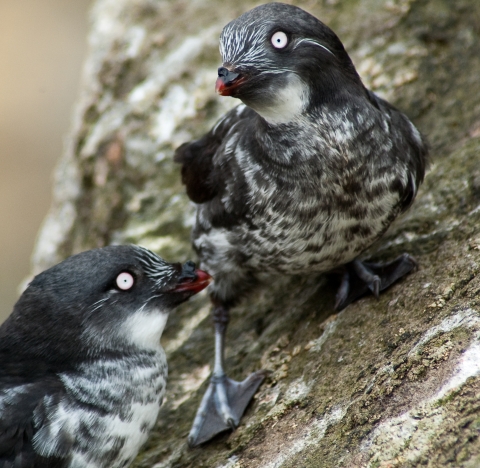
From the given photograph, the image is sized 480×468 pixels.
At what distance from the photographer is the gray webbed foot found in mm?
5000

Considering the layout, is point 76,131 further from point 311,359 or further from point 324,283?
point 311,359

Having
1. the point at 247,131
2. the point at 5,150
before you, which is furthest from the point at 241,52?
the point at 5,150

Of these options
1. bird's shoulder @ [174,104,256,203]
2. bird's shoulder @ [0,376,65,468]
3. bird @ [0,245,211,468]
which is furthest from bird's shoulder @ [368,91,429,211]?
bird's shoulder @ [0,376,65,468]

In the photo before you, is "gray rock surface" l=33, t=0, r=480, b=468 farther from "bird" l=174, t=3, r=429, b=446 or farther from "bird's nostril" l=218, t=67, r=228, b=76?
"bird's nostril" l=218, t=67, r=228, b=76

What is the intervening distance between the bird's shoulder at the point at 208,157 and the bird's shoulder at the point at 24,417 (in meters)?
1.86

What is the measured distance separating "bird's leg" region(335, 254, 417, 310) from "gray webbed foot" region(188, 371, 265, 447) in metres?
0.86

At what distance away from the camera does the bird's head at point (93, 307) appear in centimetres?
464

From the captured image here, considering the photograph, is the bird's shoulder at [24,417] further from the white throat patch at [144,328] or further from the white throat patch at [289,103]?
the white throat patch at [289,103]

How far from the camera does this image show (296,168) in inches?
185

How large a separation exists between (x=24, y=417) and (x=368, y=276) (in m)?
2.54

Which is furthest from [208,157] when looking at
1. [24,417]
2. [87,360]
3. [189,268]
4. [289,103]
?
[24,417]

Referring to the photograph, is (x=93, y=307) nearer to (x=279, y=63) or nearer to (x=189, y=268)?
(x=189, y=268)

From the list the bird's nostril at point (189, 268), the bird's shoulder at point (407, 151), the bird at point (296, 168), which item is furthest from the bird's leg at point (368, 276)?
the bird's nostril at point (189, 268)

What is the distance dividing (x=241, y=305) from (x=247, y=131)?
1.87 metres
